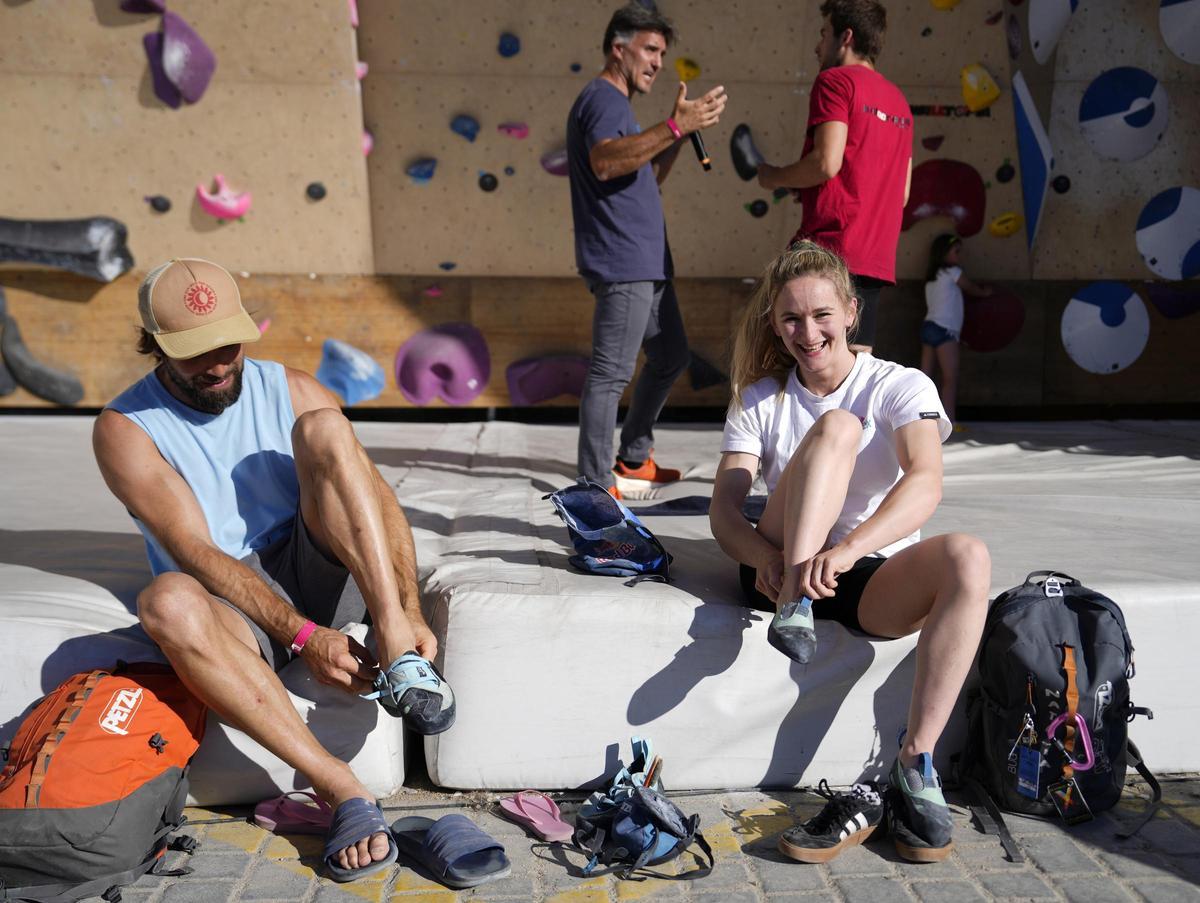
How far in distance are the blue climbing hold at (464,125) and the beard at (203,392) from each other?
3761mm

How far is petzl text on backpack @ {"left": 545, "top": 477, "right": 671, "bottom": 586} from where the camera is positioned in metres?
2.67

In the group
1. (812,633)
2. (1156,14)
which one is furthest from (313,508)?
(1156,14)

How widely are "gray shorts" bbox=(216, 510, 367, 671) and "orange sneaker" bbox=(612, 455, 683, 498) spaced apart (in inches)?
65.5

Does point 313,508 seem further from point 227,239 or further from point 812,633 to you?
point 227,239

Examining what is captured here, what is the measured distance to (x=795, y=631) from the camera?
2258 millimetres

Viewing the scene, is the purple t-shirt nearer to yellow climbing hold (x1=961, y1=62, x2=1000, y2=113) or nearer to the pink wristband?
the pink wristband

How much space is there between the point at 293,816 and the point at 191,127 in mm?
4523

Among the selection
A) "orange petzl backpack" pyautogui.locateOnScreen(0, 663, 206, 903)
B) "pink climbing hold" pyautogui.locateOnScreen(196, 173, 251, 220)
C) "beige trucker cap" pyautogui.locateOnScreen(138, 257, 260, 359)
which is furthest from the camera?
"pink climbing hold" pyautogui.locateOnScreen(196, 173, 251, 220)

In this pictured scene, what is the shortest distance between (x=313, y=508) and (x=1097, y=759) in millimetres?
1795

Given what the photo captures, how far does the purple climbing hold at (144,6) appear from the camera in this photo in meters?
5.58

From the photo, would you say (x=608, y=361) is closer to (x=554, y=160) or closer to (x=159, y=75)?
(x=554, y=160)

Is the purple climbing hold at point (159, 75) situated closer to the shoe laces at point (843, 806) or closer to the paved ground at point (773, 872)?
the paved ground at point (773, 872)

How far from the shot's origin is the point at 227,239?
597 centimetres

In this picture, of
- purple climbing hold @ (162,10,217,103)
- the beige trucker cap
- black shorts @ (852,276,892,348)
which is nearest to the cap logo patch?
the beige trucker cap
